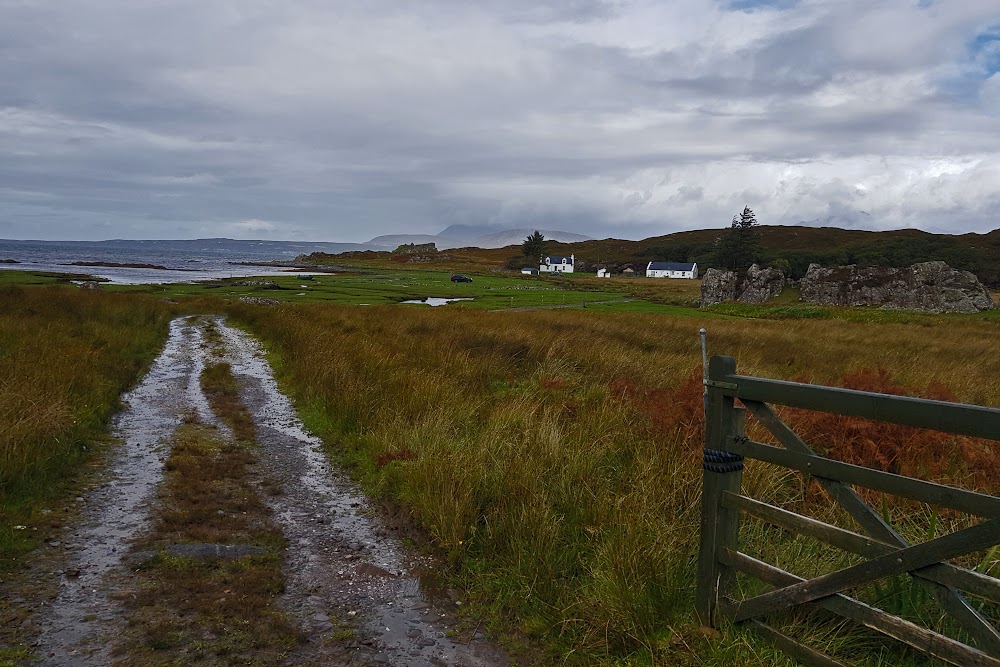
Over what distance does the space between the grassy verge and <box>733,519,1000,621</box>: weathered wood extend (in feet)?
20.2

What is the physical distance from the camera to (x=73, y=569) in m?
5.81

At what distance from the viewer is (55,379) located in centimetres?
1102

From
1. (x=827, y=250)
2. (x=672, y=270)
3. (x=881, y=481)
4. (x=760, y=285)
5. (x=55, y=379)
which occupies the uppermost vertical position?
(x=827, y=250)

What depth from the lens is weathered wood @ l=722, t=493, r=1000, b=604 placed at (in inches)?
113

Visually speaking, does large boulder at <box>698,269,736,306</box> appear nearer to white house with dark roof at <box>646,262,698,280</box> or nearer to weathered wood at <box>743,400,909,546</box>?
weathered wood at <box>743,400,909,546</box>

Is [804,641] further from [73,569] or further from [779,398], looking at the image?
[73,569]

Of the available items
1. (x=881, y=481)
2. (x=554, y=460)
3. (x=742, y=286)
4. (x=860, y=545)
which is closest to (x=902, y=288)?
(x=742, y=286)

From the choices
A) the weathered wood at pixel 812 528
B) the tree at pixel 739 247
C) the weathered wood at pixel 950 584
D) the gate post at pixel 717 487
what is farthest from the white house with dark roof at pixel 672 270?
the weathered wood at pixel 950 584

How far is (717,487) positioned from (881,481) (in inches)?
43.4

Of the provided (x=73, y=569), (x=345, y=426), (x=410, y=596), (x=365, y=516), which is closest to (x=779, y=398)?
(x=410, y=596)

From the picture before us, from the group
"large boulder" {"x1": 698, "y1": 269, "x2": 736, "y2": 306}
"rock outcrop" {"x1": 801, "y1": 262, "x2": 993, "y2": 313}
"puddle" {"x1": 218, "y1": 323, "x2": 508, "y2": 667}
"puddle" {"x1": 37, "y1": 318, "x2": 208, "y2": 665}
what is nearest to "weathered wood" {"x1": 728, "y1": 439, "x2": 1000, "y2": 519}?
"puddle" {"x1": 218, "y1": 323, "x2": 508, "y2": 667}

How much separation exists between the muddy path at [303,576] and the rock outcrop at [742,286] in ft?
174

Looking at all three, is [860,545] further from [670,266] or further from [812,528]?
[670,266]

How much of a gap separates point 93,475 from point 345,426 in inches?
141
